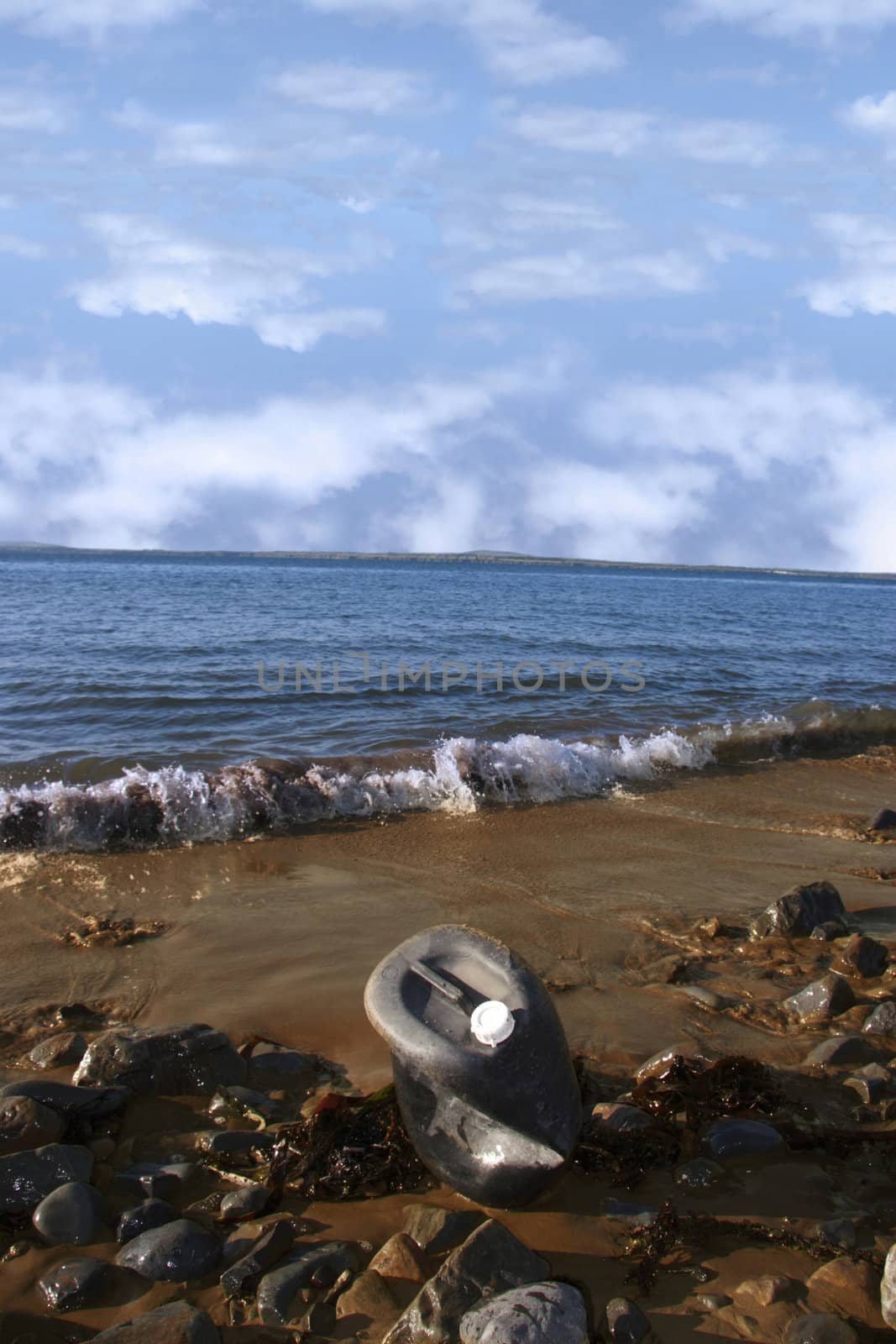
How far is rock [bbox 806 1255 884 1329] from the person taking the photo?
9.39 ft

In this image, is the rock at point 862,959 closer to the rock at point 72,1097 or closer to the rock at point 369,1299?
the rock at point 369,1299

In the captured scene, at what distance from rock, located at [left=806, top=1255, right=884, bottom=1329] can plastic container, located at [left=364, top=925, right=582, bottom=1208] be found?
35.8 inches

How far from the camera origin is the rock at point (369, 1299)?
2889mm

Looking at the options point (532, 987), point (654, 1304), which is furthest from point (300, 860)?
point (654, 1304)

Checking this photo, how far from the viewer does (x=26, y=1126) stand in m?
3.67

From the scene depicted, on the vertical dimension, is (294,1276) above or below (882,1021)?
below

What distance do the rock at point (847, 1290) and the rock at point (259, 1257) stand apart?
1.83 meters

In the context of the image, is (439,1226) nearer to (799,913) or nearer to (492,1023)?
(492,1023)

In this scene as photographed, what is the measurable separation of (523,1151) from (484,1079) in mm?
354

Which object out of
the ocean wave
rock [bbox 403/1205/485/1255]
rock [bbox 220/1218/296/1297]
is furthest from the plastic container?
the ocean wave

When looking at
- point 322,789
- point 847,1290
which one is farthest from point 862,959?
point 322,789

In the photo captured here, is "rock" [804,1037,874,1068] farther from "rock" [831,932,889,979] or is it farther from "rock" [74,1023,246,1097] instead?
"rock" [74,1023,246,1097]

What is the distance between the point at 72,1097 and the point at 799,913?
471 cm

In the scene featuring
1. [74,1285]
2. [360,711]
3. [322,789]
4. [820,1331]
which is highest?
[360,711]
